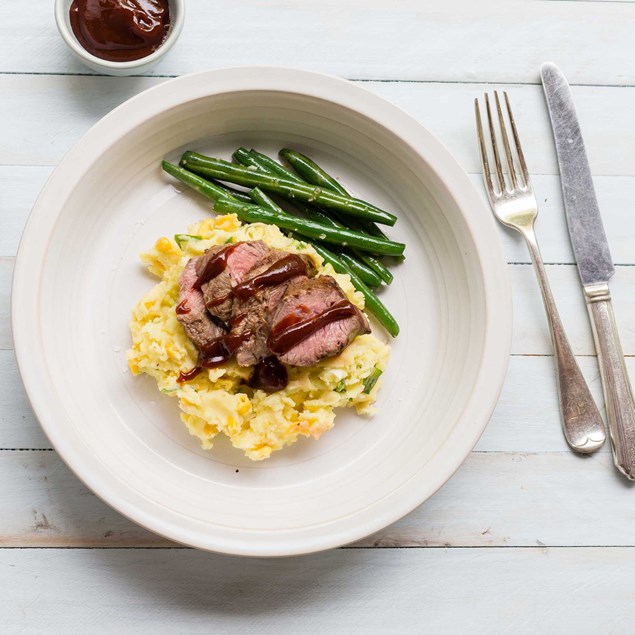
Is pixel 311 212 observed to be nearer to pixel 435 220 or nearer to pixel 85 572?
pixel 435 220

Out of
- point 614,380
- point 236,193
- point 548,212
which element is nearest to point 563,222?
point 548,212

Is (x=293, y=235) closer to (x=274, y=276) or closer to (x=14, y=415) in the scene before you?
(x=274, y=276)

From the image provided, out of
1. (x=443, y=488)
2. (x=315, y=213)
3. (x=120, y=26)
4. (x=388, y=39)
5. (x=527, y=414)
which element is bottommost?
(x=443, y=488)

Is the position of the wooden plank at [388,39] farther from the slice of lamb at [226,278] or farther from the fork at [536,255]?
the slice of lamb at [226,278]

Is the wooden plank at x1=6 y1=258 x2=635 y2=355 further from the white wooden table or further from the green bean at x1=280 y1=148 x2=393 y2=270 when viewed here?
the green bean at x1=280 y1=148 x2=393 y2=270

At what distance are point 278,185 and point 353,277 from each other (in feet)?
1.99

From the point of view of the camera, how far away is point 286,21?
3.70 metres

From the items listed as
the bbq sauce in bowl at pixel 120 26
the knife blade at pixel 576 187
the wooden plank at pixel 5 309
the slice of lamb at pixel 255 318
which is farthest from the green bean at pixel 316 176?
the wooden plank at pixel 5 309

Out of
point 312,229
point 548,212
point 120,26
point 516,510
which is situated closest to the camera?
point 120,26

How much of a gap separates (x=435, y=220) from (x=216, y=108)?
1240 millimetres

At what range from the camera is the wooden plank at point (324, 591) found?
137 inches

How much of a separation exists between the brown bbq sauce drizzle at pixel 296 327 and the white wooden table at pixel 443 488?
3.86 ft

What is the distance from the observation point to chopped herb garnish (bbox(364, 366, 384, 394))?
3355 mm

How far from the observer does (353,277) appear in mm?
3510
